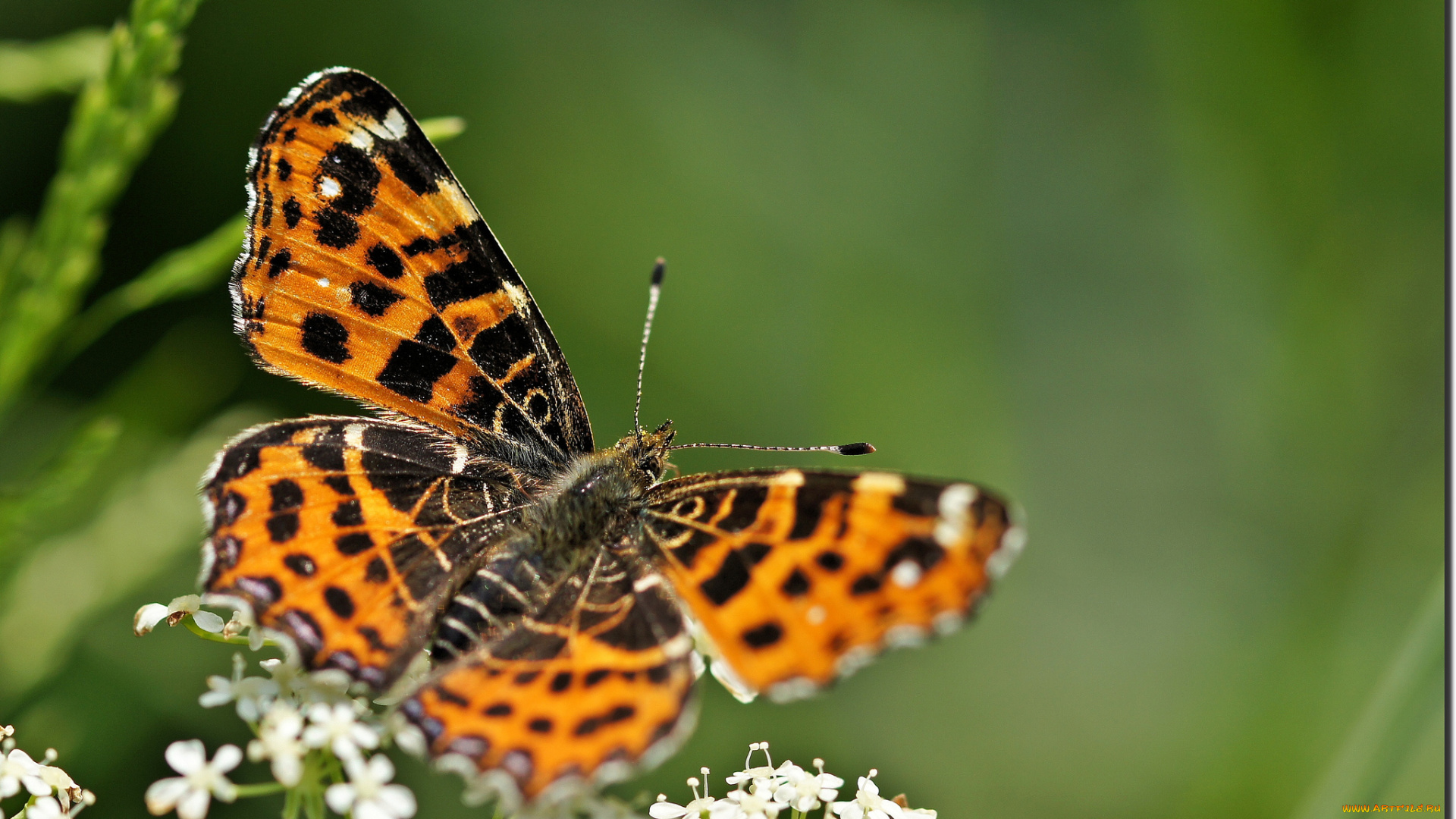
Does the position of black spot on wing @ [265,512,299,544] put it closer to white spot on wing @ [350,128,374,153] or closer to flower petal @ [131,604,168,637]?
flower petal @ [131,604,168,637]

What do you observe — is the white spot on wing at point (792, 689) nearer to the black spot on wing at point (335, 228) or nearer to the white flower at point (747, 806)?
the white flower at point (747, 806)

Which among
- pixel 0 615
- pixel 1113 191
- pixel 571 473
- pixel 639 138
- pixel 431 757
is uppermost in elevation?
pixel 1113 191

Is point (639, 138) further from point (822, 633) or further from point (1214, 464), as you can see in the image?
point (822, 633)

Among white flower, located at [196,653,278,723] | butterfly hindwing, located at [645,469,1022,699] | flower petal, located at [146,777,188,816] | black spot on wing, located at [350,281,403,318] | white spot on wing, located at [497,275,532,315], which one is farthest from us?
white spot on wing, located at [497,275,532,315]

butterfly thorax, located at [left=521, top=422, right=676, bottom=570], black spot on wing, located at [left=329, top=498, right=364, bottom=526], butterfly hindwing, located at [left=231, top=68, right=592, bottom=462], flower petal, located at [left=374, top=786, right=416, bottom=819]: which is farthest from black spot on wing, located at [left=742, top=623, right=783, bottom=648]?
butterfly hindwing, located at [left=231, top=68, right=592, bottom=462]

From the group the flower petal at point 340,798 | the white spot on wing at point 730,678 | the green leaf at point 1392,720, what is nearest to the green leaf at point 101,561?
the flower petal at point 340,798

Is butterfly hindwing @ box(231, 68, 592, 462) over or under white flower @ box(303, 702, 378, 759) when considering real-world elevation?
over

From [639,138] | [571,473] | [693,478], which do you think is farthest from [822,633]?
[639,138]
